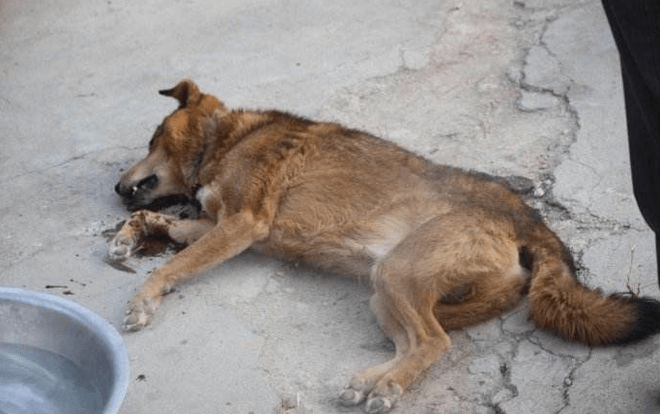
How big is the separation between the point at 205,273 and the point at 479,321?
1322 millimetres

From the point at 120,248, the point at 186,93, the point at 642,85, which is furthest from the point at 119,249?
the point at 642,85

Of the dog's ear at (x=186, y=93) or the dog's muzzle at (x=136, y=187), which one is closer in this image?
the dog's muzzle at (x=136, y=187)

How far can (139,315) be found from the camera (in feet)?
17.4

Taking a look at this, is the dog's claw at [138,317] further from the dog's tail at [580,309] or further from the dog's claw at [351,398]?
the dog's tail at [580,309]

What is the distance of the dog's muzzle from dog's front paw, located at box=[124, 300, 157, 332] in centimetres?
104

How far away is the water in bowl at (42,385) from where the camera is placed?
4262 mm

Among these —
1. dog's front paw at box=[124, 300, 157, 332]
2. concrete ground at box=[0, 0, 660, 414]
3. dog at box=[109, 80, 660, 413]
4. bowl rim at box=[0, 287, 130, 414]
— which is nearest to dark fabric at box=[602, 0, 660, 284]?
dog at box=[109, 80, 660, 413]

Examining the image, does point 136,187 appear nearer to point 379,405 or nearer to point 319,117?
point 319,117

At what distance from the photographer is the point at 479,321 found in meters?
5.10

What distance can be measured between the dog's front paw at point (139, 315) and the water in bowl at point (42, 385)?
869 mm

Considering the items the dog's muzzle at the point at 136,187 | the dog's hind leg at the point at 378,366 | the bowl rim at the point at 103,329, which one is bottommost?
the dog's muzzle at the point at 136,187

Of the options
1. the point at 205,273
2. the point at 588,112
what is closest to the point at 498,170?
the point at 588,112

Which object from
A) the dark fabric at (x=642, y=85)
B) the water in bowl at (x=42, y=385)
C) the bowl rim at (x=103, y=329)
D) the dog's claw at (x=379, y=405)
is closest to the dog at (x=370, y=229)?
the dog's claw at (x=379, y=405)

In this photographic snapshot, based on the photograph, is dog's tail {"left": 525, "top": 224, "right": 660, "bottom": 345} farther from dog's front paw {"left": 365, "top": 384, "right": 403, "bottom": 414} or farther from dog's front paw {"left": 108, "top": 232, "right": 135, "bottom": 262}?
dog's front paw {"left": 108, "top": 232, "right": 135, "bottom": 262}
